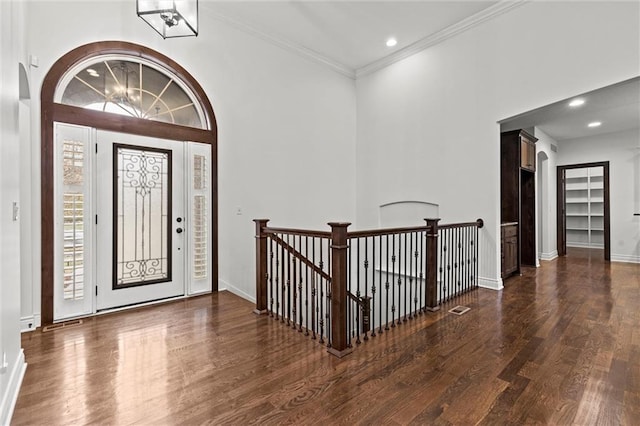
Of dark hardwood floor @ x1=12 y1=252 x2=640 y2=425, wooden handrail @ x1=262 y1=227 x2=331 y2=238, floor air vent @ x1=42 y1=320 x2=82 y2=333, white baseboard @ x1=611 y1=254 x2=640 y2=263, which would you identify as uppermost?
wooden handrail @ x1=262 y1=227 x2=331 y2=238

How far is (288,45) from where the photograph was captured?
5105 millimetres

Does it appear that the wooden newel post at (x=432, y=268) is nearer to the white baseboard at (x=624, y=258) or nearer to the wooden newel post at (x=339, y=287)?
the wooden newel post at (x=339, y=287)

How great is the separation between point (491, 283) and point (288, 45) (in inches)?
196

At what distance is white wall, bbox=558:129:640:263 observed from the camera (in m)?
6.19

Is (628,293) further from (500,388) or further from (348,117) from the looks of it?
(348,117)

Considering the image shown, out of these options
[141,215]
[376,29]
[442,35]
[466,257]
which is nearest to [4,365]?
[141,215]

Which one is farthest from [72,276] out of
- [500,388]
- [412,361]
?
[500,388]

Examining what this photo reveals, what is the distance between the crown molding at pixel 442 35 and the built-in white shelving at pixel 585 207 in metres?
5.98

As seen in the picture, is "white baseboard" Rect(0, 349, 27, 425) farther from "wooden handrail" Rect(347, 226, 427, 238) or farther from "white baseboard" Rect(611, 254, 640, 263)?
"white baseboard" Rect(611, 254, 640, 263)

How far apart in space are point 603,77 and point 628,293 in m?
2.78

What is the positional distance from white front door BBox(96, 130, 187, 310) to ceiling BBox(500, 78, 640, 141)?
187 inches

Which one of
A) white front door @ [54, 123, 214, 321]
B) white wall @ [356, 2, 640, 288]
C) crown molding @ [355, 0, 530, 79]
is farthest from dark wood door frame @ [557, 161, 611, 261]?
white front door @ [54, 123, 214, 321]

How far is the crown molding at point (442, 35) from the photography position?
13.4ft

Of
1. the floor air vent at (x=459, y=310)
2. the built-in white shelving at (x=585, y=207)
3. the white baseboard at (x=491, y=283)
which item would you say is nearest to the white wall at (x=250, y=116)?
the floor air vent at (x=459, y=310)
